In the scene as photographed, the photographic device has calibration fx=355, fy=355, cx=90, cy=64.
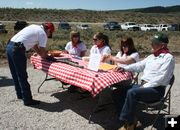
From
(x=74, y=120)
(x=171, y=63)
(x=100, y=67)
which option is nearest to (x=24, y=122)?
(x=74, y=120)

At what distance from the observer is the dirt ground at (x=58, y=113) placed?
5.86 meters

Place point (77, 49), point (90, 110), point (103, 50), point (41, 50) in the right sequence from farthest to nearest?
point (77, 49) < point (103, 50) < point (41, 50) < point (90, 110)

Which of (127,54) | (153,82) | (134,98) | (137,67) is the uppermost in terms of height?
(127,54)

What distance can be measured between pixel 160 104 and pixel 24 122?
2282 millimetres

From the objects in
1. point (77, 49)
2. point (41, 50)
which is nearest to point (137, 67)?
point (41, 50)

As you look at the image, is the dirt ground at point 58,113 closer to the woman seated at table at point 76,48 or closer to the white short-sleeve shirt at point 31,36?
the woman seated at table at point 76,48

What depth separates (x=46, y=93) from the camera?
8031mm

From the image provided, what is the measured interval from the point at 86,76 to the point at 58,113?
1168 mm

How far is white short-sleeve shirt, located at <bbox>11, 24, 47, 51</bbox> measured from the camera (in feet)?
22.0

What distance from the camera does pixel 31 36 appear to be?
671 cm

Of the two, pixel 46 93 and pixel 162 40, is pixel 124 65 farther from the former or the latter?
pixel 46 93

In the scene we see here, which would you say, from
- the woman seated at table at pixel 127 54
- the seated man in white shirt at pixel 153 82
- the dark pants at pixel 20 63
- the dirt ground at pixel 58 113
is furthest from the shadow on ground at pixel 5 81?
the seated man in white shirt at pixel 153 82

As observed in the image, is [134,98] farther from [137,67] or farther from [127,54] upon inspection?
[127,54]

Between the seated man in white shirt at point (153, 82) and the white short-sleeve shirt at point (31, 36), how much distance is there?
7.08ft
